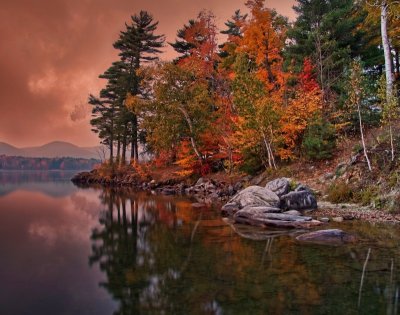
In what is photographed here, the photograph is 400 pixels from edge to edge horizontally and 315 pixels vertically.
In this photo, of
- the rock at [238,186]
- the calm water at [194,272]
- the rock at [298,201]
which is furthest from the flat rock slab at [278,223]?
the rock at [238,186]

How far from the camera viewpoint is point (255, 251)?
37.4 ft

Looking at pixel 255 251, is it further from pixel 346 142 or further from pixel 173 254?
pixel 346 142

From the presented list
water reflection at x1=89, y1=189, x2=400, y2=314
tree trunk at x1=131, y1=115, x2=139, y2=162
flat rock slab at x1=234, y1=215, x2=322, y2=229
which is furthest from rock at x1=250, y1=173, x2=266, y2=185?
tree trunk at x1=131, y1=115, x2=139, y2=162

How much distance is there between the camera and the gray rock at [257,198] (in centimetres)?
1842

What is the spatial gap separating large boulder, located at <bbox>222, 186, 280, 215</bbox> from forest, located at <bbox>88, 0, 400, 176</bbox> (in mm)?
5786

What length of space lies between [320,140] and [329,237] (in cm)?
1321

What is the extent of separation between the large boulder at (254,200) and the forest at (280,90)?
5786mm

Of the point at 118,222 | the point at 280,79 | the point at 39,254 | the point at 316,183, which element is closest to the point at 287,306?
the point at 39,254

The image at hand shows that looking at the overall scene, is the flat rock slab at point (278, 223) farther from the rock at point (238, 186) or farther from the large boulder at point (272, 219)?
the rock at point (238, 186)

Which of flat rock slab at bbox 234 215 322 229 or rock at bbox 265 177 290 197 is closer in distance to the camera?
flat rock slab at bbox 234 215 322 229

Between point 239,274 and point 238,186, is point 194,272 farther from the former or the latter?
point 238,186

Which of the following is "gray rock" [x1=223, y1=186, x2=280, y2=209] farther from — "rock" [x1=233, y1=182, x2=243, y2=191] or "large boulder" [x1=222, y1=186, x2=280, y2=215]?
"rock" [x1=233, y1=182, x2=243, y2=191]

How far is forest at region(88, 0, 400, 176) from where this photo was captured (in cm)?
2456

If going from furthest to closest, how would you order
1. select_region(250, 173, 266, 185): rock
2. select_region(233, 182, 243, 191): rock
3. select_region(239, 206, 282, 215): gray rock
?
select_region(233, 182, 243, 191): rock
select_region(250, 173, 266, 185): rock
select_region(239, 206, 282, 215): gray rock
